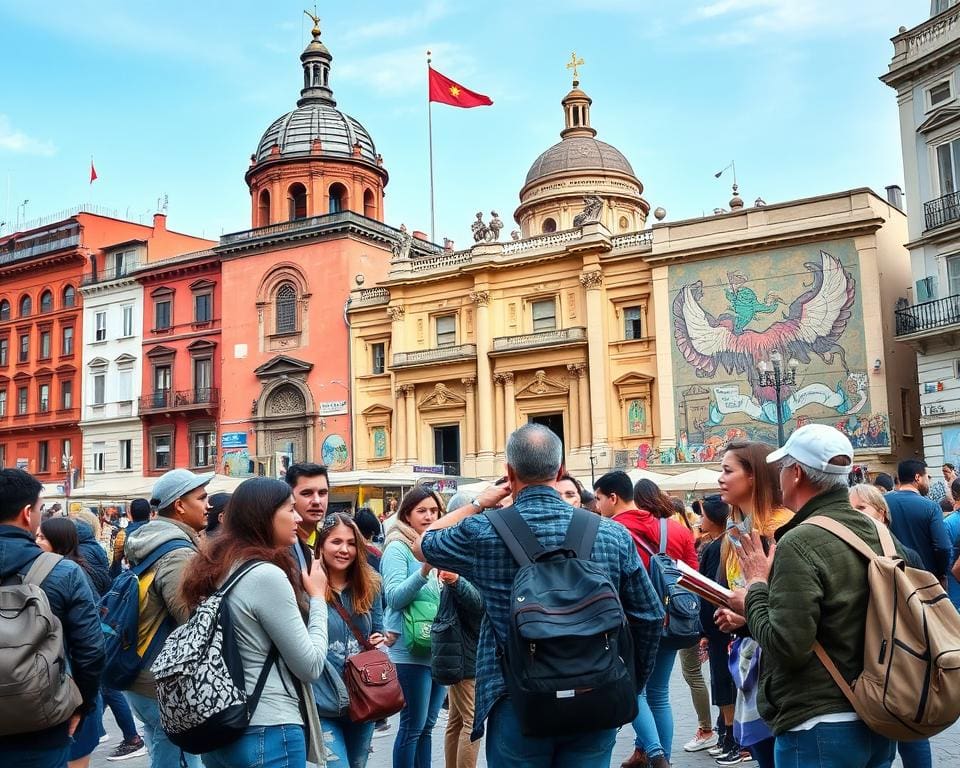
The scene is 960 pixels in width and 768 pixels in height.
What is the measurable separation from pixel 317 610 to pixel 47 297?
49.6 meters

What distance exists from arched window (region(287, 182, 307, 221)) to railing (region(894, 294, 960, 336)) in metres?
25.3

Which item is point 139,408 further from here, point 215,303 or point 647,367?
point 647,367

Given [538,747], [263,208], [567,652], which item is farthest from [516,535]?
[263,208]

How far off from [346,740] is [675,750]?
375 centimetres

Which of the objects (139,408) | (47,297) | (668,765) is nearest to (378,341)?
(139,408)

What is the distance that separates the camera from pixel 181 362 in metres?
43.2

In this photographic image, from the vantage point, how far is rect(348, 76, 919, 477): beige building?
2892 centimetres

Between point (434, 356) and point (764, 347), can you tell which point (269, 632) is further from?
point (434, 356)

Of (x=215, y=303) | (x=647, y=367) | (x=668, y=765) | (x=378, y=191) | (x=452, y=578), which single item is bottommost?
(x=668, y=765)

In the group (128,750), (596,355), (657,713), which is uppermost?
(596,355)

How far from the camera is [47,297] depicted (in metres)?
48.8

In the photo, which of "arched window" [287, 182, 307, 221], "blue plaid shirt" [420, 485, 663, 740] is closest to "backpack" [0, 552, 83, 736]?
"blue plaid shirt" [420, 485, 663, 740]

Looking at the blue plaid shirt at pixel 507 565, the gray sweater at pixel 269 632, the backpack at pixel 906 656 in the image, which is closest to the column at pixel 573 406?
the blue plaid shirt at pixel 507 565

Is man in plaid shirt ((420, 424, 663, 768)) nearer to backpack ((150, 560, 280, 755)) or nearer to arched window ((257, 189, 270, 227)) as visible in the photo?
backpack ((150, 560, 280, 755))
